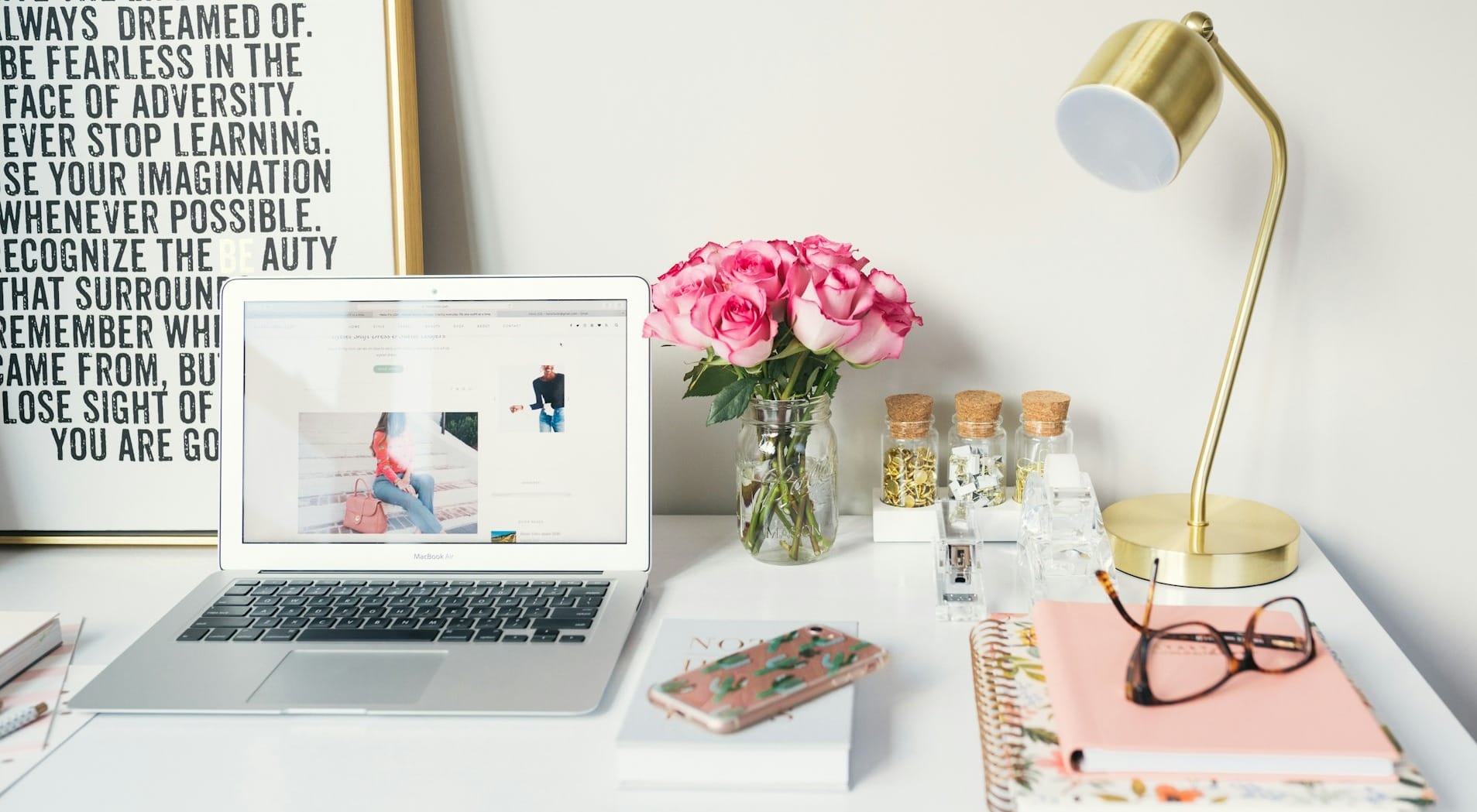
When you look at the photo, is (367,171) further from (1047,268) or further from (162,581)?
(1047,268)

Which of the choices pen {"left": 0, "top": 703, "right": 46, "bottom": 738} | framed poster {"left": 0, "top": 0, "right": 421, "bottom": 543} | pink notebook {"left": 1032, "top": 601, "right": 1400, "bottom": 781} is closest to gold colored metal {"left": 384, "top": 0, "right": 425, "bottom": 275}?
framed poster {"left": 0, "top": 0, "right": 421, "bottom": 543}

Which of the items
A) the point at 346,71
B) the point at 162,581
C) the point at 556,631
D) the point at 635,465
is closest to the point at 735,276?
the point at 635,465

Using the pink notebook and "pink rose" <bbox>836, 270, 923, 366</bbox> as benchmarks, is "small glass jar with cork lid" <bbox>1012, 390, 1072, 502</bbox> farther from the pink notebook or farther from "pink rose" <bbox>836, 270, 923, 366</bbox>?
the pink notebook

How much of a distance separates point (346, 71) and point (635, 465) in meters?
0.49

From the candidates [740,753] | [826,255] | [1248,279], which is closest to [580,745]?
[740,753]

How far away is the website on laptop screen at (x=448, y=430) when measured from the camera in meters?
0.95

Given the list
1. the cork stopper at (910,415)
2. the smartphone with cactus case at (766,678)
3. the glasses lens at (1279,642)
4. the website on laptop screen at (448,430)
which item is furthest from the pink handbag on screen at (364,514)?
the glasses lens at (1279,642)

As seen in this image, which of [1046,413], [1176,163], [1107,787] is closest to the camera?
[1107,787]

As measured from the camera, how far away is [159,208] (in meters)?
1.07

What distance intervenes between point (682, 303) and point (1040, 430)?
0.38 m

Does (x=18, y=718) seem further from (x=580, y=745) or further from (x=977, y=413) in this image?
(x=977, y=413)

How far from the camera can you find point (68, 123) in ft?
3.47

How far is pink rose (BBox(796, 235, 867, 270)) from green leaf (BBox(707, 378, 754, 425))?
0.41ft

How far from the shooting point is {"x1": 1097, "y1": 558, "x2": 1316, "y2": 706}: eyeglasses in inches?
25.6
